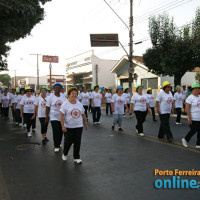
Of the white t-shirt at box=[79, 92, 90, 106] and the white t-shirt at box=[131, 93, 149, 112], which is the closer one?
the white t-shirt at box=[131, 93, 149, 112]

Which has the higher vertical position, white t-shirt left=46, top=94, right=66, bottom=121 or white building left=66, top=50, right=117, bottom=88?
white building left=66, top=50, right=117, bottom=88

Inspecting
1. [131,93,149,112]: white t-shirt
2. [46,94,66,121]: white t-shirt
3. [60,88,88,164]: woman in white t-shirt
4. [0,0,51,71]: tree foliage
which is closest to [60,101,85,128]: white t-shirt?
[60,88,88,164]: woman in white t-shirt

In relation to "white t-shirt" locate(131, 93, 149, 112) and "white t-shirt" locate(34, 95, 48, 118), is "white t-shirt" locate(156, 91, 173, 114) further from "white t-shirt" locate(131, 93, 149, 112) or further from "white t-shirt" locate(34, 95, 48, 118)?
"white t-shirt" locate(34, 95, 48, 118)

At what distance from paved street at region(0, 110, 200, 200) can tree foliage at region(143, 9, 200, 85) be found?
9759 millimetres

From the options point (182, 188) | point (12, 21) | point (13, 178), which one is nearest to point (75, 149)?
point (13, 178)

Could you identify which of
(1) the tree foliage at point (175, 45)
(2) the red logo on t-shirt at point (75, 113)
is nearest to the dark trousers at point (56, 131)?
(2) the red logo on t-shirt at point (75, 113)

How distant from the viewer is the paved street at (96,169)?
11.5 feet

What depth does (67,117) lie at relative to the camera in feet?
16.2

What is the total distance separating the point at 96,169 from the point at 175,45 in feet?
44.4

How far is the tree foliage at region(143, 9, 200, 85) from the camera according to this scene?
15.6 metres

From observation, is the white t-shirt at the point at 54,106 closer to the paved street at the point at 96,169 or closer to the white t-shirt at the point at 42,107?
the paved street at the point at 96,169

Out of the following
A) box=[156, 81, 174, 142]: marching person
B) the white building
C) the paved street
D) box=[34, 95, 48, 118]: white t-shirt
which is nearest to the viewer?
the paved street

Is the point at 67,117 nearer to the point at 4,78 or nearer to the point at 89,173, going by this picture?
the point at 89,173

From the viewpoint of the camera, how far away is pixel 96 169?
15.2 ft
